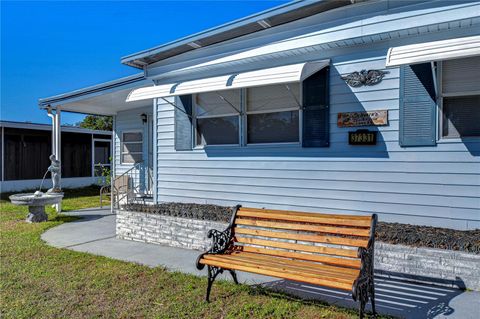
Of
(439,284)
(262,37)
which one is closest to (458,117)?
(439,284)

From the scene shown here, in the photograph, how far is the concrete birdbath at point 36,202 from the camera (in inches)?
283

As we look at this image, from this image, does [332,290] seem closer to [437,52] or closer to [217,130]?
[437,52]

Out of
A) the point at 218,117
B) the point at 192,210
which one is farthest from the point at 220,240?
the point at 218,117

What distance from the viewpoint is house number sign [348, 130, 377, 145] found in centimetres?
462

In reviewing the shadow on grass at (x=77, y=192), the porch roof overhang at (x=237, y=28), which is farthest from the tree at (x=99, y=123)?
the porch roof overhang at (x=237, y=28)

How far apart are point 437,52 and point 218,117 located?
3657mm

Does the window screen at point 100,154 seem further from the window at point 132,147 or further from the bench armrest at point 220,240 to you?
the bench armrest at point 220,240

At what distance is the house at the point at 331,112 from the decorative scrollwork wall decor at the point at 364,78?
0.05ft

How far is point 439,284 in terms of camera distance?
140 inches

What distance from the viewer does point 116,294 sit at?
3553 mm

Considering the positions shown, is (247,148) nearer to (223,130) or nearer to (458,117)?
(223,130)

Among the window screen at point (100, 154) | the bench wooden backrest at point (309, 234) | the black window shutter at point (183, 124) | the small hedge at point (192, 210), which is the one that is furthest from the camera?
the window screen at point (100, 154)

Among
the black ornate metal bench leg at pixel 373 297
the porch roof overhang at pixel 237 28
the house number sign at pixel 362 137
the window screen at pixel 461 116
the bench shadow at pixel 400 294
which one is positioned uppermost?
the porch roof overhang at pixel 237 28

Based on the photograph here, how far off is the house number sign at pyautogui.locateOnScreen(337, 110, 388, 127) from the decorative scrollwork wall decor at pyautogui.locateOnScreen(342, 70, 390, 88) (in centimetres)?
40
